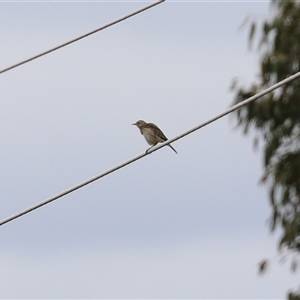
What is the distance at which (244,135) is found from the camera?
15430 millimetres

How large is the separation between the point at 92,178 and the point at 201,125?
72cm

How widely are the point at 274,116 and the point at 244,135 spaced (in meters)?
0.39

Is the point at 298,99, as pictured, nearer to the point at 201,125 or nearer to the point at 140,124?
the point at 140,124

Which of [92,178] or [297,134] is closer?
[92,178]

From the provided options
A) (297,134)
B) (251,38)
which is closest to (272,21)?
(251,38)

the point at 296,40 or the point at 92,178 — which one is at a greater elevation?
the point at 296,40

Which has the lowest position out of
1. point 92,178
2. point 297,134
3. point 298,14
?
point 92,178

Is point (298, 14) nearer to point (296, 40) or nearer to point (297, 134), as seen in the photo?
point (296, 40)

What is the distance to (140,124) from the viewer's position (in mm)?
14992

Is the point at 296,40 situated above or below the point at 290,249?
above

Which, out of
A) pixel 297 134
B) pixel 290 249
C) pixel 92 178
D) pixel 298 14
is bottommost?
pixel 92 178

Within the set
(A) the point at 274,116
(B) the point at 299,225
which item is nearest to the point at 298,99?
(A) the point at 274,116

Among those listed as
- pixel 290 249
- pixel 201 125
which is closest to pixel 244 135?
pixel 290 249

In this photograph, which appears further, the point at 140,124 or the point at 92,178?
the point at 140,124
